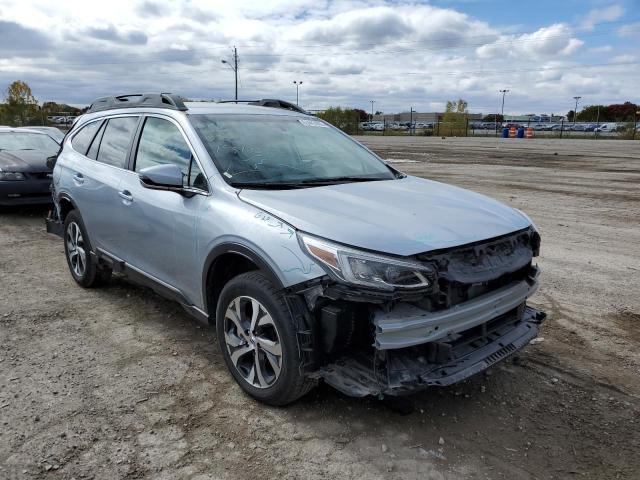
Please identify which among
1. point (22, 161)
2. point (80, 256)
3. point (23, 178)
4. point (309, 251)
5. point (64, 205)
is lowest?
point (80, 256)

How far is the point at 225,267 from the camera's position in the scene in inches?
140

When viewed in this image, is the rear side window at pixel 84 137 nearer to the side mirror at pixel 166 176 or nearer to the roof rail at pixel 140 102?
the roof rail at pixel 140 102

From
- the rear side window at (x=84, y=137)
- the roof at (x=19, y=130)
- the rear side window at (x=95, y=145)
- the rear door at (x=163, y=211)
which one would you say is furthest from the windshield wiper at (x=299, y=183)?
the roof at (x=19, y=130)

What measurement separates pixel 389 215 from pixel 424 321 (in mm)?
674

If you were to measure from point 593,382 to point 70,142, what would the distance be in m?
5.34

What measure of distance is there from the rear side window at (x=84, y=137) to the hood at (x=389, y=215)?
8.95 feet

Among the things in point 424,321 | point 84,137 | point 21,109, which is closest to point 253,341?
point 424,321

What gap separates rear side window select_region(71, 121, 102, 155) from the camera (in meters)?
5.36

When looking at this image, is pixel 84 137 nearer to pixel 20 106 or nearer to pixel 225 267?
pixel 225 267

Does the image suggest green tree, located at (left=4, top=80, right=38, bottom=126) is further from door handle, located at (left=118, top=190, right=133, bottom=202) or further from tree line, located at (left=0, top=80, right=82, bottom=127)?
door handle, located at (left=118, top=190, right=133, bottom=202)

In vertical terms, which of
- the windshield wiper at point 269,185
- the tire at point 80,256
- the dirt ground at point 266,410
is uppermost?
the windshield wiper at point 269,185

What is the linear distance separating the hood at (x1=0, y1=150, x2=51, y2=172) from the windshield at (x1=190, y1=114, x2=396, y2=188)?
6.67 meters

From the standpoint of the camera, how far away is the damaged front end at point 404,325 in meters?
2.76

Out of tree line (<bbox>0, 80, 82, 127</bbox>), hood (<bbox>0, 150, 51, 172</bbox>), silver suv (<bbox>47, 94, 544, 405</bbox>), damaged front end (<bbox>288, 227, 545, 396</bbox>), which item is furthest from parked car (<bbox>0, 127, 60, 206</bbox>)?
tree line (<bbox>0, 80, 82, 127</bbox>)
